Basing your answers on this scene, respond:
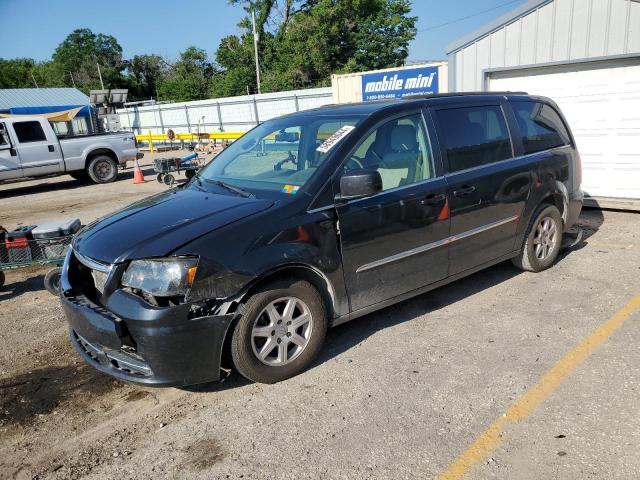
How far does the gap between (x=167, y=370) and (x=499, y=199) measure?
3184 millimetres

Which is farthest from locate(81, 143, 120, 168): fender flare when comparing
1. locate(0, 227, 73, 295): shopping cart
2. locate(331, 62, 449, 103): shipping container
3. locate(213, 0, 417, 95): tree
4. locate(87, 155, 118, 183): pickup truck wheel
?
locate(213, 0, 417, 95): tree

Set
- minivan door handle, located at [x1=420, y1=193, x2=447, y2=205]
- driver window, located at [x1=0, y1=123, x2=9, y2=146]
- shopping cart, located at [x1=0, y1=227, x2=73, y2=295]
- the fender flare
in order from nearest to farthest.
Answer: minivan door handle, located at [x1=420, y1=193, x2=447, y2=205] → shopping cart, located at [x1=0, y1=227, x2=73, y2=295] → driver window, located at [x1=0, y1=123, x2=9, y2=146] → the fender flare

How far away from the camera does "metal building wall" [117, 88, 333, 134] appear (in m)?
23.4

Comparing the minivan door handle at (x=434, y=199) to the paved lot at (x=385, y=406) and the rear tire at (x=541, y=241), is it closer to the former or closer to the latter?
the paved lot at (x=385, y=406)

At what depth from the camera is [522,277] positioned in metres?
5.32

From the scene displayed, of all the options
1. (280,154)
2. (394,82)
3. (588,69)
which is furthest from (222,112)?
(280,154)

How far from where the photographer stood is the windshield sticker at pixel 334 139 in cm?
380

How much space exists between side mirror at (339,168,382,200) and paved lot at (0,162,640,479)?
3.99 feet

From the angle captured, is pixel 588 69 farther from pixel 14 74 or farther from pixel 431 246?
pixel 14 74

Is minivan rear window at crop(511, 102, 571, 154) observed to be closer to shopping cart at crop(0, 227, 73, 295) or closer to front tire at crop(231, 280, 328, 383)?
front tire at crop(231, 280, 328, 383)

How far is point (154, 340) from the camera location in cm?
297

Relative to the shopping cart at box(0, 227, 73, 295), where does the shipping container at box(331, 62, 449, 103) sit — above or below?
above

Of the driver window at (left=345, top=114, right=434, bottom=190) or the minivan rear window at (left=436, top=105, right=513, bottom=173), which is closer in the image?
the driver window at (left=345, top=114, right=434, bottom=190)

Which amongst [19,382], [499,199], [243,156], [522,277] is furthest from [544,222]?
[19,382]
